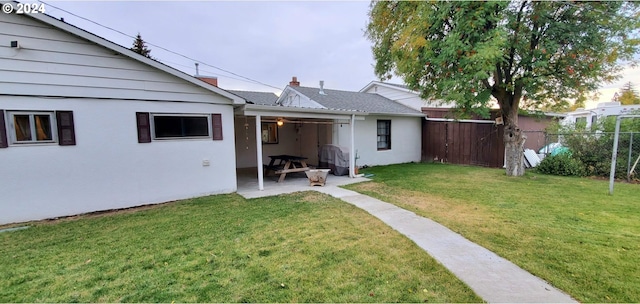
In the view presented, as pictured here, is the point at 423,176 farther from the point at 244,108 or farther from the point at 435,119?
the point at 244,108

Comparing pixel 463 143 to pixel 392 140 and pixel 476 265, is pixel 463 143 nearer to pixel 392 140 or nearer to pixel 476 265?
pixel 392 140

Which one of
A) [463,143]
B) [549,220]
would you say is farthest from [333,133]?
[549,220]

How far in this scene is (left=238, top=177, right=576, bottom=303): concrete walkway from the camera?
2471mm

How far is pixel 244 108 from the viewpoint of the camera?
22.4 feet

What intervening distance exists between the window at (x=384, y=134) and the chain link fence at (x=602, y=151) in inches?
228

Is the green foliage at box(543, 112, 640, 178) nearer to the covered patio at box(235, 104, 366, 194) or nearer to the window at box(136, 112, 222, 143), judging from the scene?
the covered patio at box(235, 104, 366, 194)

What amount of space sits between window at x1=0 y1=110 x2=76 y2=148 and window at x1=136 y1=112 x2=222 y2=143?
1.13 metres

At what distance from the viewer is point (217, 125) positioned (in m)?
6.61

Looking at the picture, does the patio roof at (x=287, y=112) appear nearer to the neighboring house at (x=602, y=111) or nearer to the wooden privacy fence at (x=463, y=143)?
the wooden privacy fence at (x=463, y=143)

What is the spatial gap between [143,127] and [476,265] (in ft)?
21.2

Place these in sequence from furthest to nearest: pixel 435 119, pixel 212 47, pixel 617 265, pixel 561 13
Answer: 1. pixel 212 47
2. pixel 435 119
3. pixel 561 13
4. pixel 617 265

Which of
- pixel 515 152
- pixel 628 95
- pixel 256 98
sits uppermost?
pixel 628 95

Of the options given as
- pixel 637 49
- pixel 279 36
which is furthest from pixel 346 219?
pixel 279 36

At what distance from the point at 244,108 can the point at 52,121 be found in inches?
142
